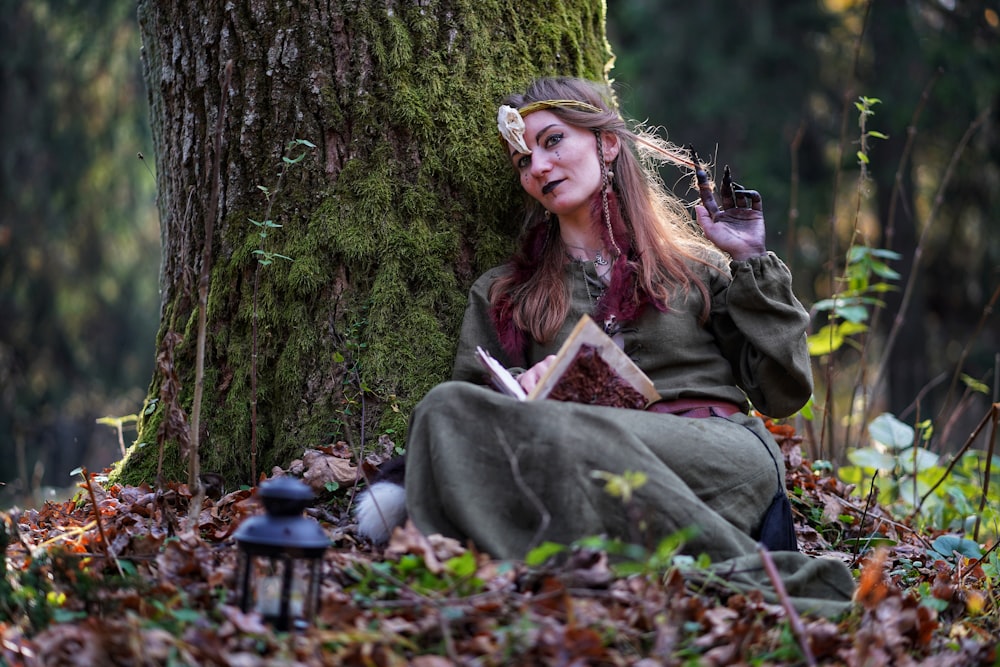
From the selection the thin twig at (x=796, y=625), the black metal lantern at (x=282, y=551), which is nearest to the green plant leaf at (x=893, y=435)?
the thin twig at (x=796, y=625)

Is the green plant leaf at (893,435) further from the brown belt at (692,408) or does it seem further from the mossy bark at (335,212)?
the mossy bark at (335,212)

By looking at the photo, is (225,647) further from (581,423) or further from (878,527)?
(878,527)

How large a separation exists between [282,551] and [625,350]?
160cm

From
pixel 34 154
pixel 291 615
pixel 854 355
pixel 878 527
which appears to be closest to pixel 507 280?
pixel 291 615

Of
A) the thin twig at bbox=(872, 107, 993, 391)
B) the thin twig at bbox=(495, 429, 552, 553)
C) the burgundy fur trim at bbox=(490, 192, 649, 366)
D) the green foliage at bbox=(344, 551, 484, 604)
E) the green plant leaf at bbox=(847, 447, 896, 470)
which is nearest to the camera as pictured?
the green foliage at bbox=(344, 551, 484, 604)

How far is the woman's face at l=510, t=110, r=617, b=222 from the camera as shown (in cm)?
A: 348

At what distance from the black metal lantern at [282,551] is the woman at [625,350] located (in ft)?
1.68

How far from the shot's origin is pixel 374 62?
11.8 feet

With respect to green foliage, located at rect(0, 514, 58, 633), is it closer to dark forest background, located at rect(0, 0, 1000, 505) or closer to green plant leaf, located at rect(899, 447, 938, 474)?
green plant leaf, located at rect(899, 447, 938, 474)

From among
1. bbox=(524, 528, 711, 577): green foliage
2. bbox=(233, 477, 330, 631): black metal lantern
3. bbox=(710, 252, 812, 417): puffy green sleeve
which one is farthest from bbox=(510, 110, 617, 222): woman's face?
bbox=(233, 477, 330, 631): black metal lantern

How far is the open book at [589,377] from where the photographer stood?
2.86 meters

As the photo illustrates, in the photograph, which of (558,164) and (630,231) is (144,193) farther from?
(630,231)

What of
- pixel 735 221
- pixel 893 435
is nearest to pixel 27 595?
pixel 735 221

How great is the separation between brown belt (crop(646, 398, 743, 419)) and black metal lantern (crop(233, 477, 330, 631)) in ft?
4.81
